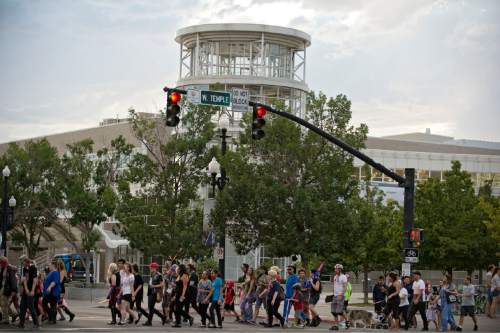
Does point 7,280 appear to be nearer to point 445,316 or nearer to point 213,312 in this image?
point 213,312

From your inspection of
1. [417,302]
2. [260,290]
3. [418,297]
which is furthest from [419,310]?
[260,290]

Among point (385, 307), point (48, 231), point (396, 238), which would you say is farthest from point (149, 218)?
point (48, 231)

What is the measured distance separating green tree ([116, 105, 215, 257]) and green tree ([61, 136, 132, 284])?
15.9 feet

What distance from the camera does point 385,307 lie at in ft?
104

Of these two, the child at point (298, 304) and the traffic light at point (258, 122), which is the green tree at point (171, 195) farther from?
the traffic light at point (258, 122)

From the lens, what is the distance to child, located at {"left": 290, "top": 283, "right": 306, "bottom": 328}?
3030cm

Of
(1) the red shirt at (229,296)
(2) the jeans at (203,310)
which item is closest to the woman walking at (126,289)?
(2) the jeans at (203,310)

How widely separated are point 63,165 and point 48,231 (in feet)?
58.2

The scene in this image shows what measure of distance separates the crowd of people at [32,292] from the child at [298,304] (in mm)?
6349

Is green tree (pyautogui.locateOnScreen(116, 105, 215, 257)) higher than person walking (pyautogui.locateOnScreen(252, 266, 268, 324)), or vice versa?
green tree (pyautogui.locateOnScreen(116, 105, 215, 257))

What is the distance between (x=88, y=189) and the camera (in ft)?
186

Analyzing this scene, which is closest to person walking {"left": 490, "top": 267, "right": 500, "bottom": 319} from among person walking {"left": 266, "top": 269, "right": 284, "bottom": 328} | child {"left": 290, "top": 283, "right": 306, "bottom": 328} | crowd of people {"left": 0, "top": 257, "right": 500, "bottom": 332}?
crowd of people {"left": 0, "top": 257, "right": 500, "bottom": 332}

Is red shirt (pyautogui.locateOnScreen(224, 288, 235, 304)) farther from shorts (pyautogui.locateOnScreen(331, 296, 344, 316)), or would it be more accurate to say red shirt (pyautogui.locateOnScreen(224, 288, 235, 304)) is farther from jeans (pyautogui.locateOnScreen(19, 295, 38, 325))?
jeans (pyautogui.locateOnScreen(19, 295, 38, 325))

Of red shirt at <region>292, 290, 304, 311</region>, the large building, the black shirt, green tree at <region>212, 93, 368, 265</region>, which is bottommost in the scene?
red shirt at <region>292, 290, 304, 311</region>
